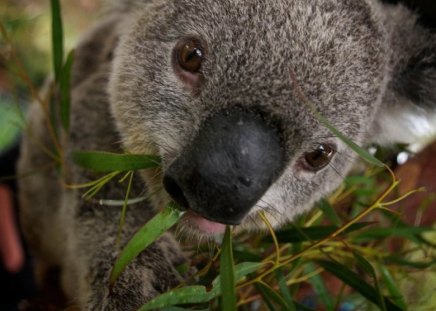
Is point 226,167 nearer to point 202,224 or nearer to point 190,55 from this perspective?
point 202,224

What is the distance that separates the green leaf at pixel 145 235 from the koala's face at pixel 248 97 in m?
0.05

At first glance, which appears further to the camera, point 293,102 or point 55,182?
point 55,182

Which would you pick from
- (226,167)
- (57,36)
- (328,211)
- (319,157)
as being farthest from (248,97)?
(57,36)

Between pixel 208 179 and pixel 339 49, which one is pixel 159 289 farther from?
pixel 339 49

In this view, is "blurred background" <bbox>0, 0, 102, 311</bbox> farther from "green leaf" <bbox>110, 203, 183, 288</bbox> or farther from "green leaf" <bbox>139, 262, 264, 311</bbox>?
"green leaf" <bbox>139, 262, 264, 311</bbox>

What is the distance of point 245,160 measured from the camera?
4.44ft

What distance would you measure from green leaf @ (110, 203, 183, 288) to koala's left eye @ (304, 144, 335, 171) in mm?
449

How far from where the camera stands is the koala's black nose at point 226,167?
4.31 feet

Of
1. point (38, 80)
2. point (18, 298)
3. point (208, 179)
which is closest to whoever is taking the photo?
point (208, 179)

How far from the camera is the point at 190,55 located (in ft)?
5.36

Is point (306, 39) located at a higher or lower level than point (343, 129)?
higher

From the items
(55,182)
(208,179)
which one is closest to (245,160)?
(208,179)

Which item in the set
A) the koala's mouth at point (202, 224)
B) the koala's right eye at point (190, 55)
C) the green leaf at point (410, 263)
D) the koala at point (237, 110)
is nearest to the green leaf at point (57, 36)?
the koala at point (237, 110)

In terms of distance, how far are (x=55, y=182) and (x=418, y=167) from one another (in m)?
1.67
